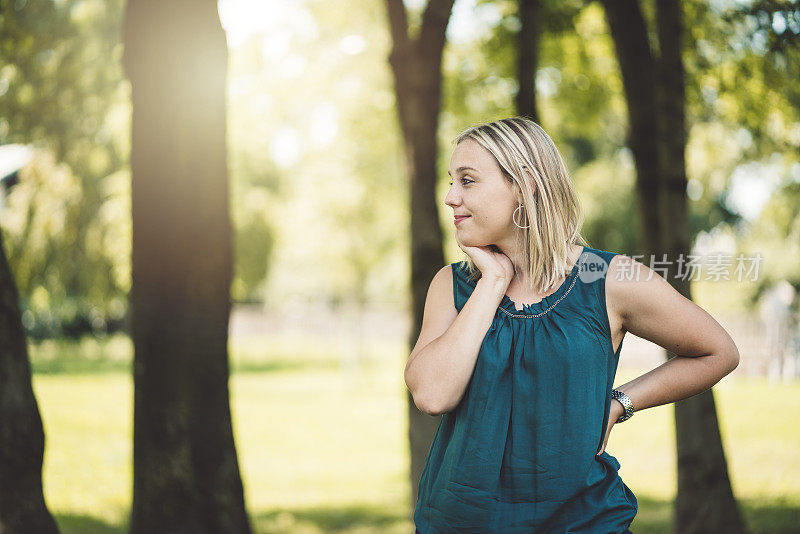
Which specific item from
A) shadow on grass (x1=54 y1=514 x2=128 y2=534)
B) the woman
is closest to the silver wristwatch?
the woman

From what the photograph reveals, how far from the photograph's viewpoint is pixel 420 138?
6.25 meters

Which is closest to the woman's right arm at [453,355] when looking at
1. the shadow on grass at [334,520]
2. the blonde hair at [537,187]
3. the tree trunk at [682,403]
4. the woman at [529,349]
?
the woman at [529,349]

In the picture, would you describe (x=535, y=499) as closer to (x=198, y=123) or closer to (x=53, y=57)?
(x=198, y=123)

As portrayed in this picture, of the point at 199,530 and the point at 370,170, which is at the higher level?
the point at 370,170

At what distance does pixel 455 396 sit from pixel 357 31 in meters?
9.57

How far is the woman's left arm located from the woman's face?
33cm

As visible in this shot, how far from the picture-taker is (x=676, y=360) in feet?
7.82

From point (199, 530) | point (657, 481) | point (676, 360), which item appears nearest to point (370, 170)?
point (657, 481)

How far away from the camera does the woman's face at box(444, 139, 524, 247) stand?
2213 mm

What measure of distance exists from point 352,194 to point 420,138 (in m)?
12.4

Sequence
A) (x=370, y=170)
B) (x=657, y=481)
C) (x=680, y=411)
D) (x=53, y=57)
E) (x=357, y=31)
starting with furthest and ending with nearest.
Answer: (x=370, y=170), (x=53, y=57), (x=357, y=31), (x=657, y=481), (x=680, y=411)

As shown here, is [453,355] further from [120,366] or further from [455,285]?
[120,366]

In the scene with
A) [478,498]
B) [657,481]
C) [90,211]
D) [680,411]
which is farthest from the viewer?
[90,211]

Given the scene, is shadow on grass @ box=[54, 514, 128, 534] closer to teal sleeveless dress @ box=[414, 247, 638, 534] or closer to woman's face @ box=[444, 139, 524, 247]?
teal sleeveless dress @ box=[414, 247, 638, 534]
